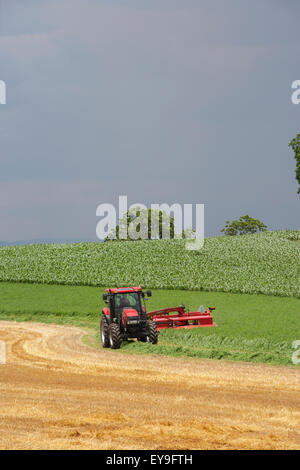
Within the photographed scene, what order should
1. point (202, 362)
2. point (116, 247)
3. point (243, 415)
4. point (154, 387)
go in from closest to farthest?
point (243, 415) < point (154, 387) < point (202, 362) < point (116, 247)

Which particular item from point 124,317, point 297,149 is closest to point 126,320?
point 124,317

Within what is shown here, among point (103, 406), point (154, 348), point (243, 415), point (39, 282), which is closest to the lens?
point (243, 415)

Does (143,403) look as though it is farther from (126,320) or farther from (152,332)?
(152,332)

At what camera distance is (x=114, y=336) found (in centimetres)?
2070

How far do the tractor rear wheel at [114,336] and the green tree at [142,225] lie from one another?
232 feet

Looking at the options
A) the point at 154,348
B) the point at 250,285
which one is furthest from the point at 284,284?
the point at 154,348

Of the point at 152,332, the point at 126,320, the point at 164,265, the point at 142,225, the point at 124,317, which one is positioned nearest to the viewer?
the point at 126,320

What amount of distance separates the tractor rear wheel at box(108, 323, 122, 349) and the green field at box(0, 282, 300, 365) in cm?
35

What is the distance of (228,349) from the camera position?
2148cm

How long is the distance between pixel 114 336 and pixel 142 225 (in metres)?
73.1

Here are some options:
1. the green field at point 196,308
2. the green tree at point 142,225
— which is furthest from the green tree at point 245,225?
the green field at point 196,308

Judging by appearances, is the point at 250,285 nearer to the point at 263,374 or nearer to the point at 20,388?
the point at 263,374

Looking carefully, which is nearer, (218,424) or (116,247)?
(218,424)

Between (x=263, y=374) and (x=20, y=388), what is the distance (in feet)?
23.1
